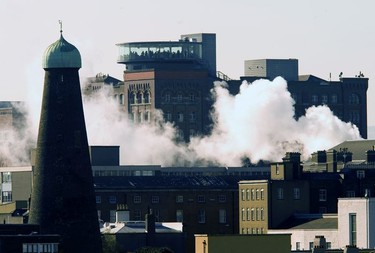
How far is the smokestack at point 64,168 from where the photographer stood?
173375 millimetres

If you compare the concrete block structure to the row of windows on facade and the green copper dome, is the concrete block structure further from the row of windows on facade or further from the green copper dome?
the green copper dome

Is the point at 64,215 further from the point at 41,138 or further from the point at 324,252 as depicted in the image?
the point at 324,252

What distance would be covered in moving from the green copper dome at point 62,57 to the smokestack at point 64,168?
320 mm

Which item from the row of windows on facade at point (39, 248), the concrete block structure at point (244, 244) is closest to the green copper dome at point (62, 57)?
the concrete block structure at point (244, 244)

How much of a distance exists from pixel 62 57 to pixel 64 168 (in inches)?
329

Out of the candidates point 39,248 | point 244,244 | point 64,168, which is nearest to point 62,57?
point 64,168

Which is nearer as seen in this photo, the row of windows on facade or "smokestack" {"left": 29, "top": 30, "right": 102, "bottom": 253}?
the row of windows on facade

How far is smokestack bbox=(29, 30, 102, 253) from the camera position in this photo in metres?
173

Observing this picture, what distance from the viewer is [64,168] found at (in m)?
174

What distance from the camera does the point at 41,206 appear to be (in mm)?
174000

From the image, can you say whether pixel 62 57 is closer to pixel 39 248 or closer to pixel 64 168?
pixel 64 168

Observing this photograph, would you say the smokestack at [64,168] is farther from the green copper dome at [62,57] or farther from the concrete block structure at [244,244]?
the concrete block structure at [244,244]

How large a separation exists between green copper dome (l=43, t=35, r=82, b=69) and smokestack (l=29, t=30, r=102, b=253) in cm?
32

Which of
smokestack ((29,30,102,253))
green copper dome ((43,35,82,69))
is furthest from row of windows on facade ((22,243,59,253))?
green copper dome ((43,35,82,69))
